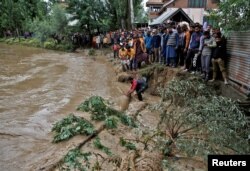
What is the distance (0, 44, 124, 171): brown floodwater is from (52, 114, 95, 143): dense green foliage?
0.24 metres

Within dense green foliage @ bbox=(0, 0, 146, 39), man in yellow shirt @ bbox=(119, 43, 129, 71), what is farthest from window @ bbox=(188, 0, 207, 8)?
man in yellow shirt @ bbox=(119, 43, 129, 71)

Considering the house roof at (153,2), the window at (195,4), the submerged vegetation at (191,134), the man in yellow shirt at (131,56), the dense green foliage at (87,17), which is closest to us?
the submerged vegetation at (191,134)

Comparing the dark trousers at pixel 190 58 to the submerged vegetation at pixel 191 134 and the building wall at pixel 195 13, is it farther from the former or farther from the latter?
the building wall at pixel 195 13

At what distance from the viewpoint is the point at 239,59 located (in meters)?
8.82

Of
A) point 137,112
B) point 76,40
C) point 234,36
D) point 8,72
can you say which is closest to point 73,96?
point 137,112

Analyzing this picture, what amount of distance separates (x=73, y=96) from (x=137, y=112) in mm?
3471

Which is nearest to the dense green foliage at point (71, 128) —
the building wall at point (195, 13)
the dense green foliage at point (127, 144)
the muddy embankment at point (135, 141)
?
the muddy embankment at point (135, 141)

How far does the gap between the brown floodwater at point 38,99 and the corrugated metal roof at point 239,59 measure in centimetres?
474

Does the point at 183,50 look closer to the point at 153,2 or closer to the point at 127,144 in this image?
the point at 127,144

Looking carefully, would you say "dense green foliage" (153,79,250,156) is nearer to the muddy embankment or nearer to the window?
the muddy embankment

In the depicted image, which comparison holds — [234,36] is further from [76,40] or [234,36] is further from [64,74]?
[76,40]

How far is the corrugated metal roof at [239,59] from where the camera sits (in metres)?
8.30

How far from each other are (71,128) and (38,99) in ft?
14.8

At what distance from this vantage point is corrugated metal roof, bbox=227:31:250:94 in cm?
830
